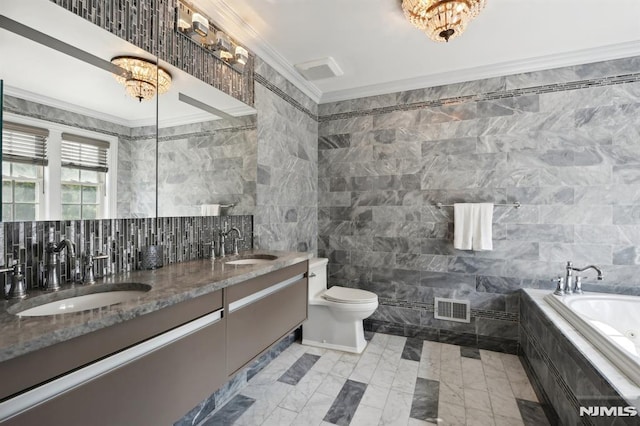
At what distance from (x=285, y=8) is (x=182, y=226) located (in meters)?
1.57

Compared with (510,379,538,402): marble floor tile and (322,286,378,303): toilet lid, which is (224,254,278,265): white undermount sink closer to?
(322,286,378,303): toilet lid

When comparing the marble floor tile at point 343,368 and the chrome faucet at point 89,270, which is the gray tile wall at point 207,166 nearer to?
the chrome faucet at point 89,270

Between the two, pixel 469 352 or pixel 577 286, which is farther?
pixel 469 352

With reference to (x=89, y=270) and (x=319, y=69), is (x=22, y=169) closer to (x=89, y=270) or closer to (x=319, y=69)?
(x=89, y=270)

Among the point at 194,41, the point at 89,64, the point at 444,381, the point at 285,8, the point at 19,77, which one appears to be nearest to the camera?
the point at 19,77

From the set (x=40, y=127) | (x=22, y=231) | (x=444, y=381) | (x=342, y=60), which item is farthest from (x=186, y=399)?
(x=342, y=60)

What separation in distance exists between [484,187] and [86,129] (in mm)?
2944

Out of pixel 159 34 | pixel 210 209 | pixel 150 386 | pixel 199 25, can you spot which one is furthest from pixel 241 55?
pixel 150 386

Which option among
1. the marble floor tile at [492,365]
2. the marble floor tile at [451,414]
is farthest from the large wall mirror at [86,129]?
the marble floor tile at [492,365]

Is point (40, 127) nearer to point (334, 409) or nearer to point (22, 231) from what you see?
point (22, 231)

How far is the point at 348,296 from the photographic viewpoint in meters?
2.75

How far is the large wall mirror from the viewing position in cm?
113

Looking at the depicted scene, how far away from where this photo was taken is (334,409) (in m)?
1.90

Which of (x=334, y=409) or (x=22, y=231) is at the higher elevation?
(x=22, y=231)
